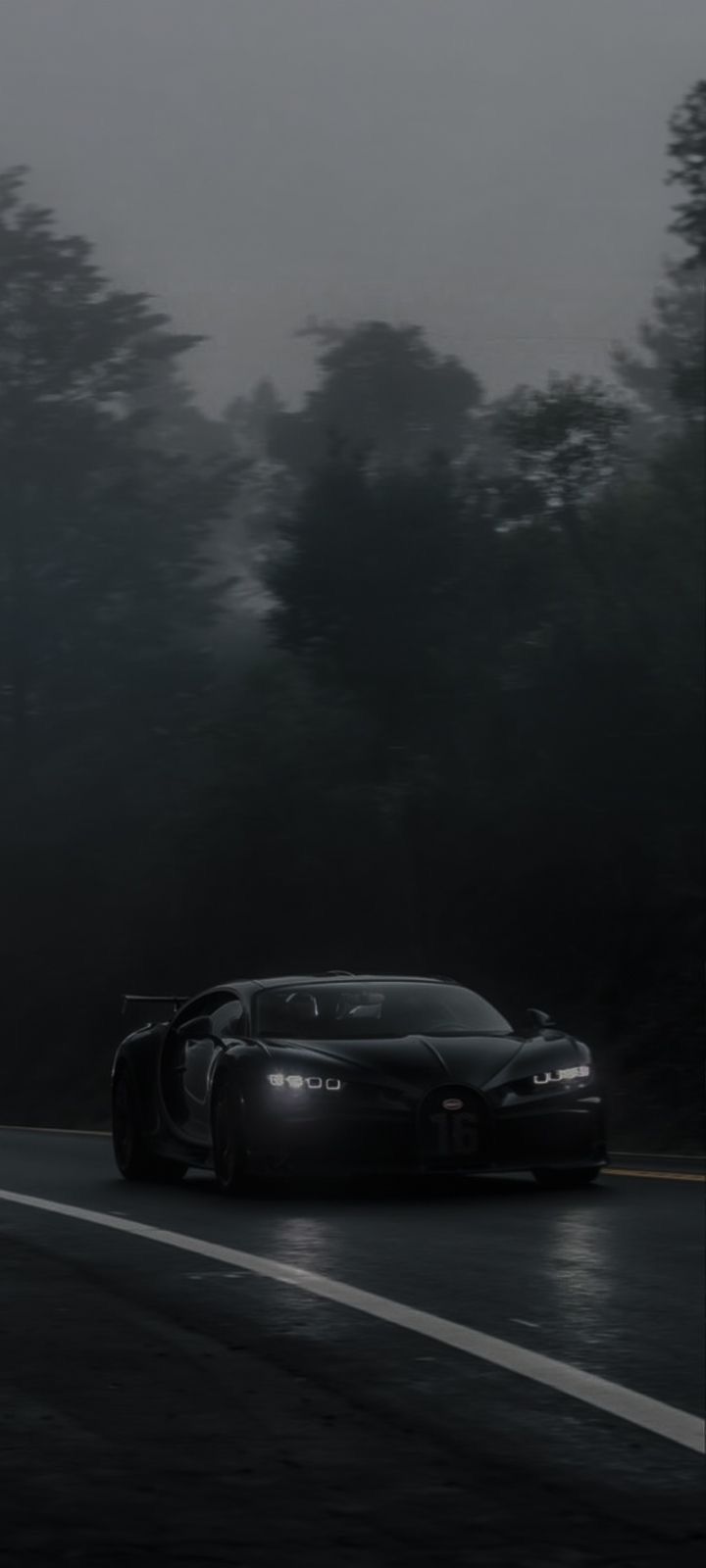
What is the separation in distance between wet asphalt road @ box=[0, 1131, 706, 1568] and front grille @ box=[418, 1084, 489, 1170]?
67cm

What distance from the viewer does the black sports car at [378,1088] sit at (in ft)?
45.3

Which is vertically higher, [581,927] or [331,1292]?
[581,927]

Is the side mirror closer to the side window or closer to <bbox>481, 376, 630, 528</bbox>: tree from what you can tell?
the side window

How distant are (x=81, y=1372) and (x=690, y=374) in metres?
26.5

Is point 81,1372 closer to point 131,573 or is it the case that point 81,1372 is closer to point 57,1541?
point 57,1541

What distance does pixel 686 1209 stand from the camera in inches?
512

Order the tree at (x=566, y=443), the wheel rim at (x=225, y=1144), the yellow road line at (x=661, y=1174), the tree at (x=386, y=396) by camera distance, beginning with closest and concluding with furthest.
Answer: the wheel rim at (x=225, y=1144)
the yellow road line at (x=661, y=1174)
the tree at (x=566, y=443)
the tree at (x=386, y=396)

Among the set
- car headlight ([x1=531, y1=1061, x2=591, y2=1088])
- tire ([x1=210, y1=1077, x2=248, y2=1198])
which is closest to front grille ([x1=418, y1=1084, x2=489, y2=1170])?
car headlight ([x1=531, y1=1061, x2=591, y2=1088])

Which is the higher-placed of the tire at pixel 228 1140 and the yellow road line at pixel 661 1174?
the tire at pixel 228 1140

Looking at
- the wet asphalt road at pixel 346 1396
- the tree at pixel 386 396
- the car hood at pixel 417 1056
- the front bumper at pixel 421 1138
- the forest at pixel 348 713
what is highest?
the tree at pixel 386 396

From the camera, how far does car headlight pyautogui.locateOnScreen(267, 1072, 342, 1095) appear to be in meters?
14.0

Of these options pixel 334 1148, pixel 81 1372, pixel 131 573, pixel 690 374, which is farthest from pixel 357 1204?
pixel 131 573

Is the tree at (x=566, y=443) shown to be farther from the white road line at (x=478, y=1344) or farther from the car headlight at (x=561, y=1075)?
the white road line at (x=478, y=1344)

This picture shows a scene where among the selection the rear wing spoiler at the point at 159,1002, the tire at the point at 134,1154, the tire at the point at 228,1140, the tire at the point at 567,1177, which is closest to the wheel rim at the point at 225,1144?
the tire at the point at 228,1140
